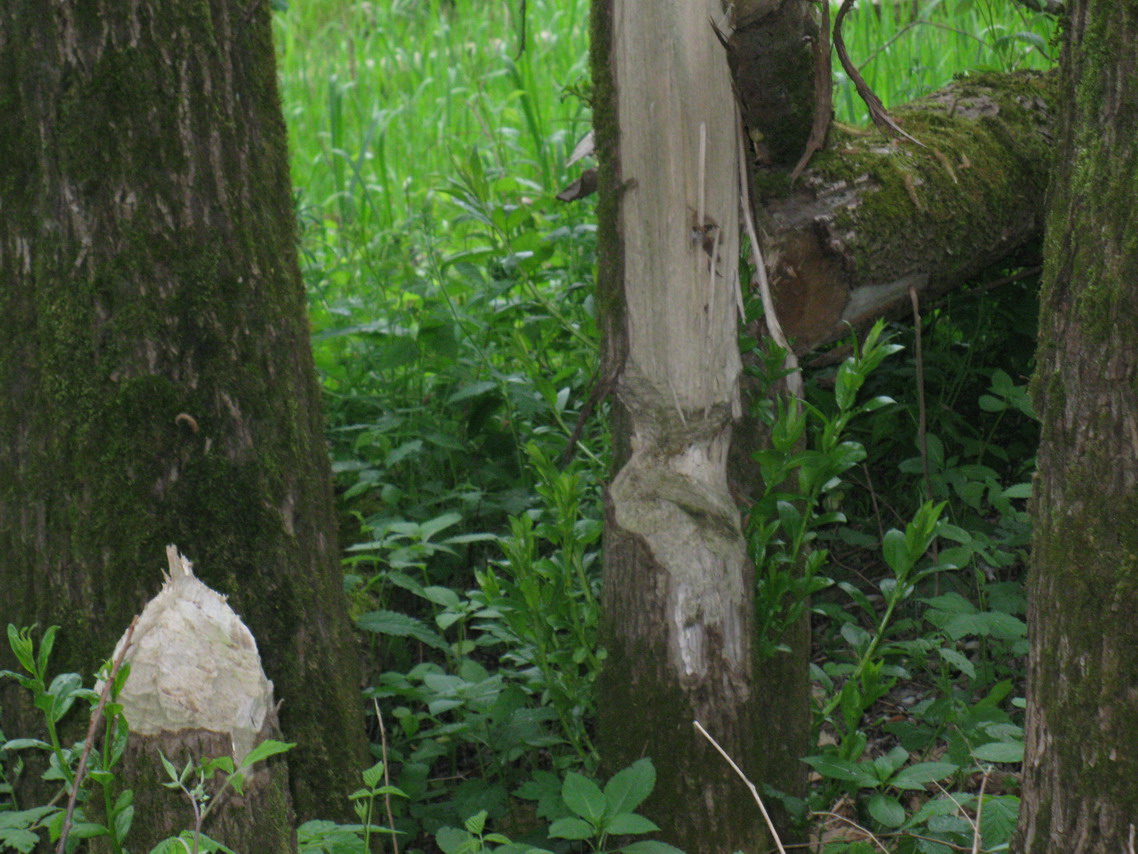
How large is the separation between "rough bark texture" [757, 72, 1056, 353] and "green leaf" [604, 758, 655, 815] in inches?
39.4

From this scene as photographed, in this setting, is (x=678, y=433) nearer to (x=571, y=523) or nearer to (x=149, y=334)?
(x=571, y=523)

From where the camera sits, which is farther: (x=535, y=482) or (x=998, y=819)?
(x=535, y=482)

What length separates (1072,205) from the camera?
1.41 metres

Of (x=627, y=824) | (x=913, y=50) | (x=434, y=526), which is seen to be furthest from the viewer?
(x=913, y=50)

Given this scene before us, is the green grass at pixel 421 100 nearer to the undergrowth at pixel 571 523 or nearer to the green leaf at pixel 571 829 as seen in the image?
the undergrowth at pixel 571 523

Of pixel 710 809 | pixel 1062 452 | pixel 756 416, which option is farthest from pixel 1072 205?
pixel 710 809

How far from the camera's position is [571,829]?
1.65 meters

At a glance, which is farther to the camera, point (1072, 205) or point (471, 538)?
point (471, 538)

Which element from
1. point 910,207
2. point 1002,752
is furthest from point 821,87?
point 1002,752

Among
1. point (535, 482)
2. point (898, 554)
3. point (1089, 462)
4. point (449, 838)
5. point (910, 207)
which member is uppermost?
point (910, 207)

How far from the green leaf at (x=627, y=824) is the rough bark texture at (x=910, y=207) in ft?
3.57

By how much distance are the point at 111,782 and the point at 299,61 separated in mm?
6514

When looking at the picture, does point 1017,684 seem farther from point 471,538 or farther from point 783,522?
point 471,538

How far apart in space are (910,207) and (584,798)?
5.18 feet
